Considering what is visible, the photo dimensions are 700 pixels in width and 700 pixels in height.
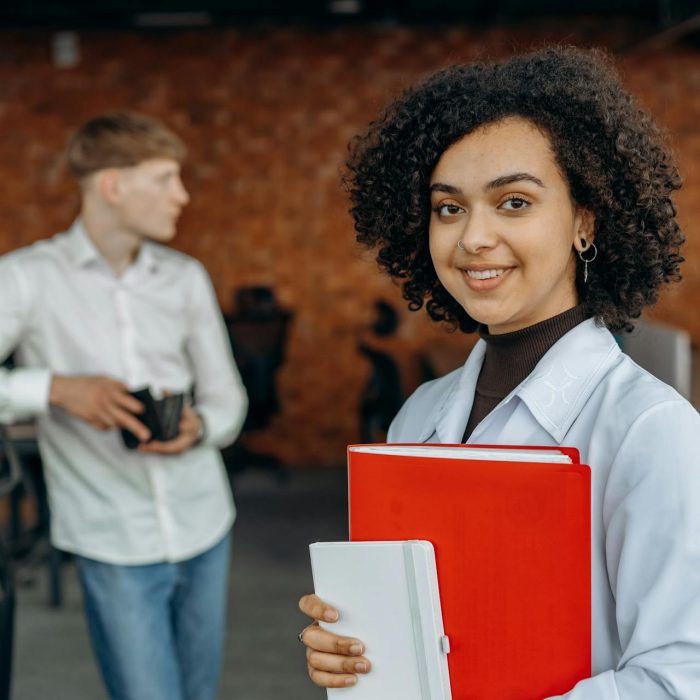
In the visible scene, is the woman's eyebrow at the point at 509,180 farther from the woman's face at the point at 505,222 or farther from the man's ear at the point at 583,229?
the man's ear at the point at 583,229

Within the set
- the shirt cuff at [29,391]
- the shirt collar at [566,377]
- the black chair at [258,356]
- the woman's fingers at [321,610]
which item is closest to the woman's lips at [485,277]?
the shirt collar at [566,377]

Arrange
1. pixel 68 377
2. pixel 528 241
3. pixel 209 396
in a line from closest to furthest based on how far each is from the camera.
Answer: 1. pixel 528 241
2. pixel 68 377
3. pixel 209 396

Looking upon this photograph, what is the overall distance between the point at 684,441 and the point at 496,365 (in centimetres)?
34

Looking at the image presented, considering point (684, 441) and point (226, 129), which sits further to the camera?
point (226, 129)

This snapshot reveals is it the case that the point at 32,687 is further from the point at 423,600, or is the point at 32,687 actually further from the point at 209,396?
the point at 423,600

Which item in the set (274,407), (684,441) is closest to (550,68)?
(684,441)

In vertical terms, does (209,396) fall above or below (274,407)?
above

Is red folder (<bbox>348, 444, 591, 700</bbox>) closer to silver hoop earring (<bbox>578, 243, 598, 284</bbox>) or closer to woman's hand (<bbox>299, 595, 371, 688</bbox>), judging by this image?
woman's hand (<bbox>299, 595, 371, 688</bbox>)

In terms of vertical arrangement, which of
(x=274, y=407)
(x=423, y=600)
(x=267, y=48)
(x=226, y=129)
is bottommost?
(x=274, y=407)

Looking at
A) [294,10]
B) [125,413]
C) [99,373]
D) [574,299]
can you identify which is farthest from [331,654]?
[294,10]

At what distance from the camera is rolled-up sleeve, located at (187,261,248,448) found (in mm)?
2375

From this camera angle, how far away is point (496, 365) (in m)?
1.20

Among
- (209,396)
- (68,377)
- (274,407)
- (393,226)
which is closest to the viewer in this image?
(393,226)

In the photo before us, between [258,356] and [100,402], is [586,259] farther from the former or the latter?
[258,356]
